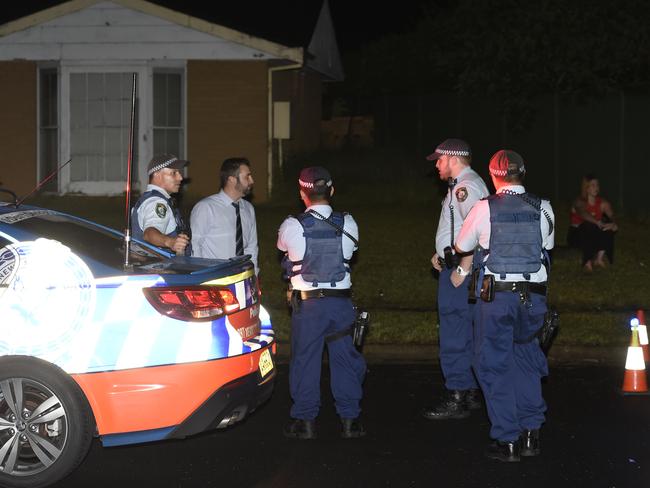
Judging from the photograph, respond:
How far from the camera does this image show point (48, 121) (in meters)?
22.4

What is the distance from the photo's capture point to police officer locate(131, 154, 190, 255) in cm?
812

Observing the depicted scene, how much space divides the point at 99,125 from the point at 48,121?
117cm

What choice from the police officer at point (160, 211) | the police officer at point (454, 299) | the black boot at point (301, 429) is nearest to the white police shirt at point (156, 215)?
the police officer at point (160, 211)

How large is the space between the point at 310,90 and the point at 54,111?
728 centimetres

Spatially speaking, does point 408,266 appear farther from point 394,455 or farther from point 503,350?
point 503,350

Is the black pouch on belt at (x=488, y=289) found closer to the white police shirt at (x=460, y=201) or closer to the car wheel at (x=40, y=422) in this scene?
the white police shirt at (x=460, y=201)

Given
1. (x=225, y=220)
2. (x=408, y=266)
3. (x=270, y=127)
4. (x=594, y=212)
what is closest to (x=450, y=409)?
(x=225, y=220)

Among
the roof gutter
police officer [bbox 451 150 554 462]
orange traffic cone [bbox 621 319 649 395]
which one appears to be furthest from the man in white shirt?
the roof gutter

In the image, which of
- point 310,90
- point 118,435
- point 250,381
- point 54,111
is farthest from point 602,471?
point 310,90

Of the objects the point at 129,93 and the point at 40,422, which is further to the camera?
the point at 129,93

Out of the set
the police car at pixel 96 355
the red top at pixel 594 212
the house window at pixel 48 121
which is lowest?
the police car at pixel 96 355

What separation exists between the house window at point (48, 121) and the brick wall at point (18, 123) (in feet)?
0.45

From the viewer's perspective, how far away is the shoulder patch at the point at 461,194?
7.85m

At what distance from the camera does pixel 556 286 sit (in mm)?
13125
